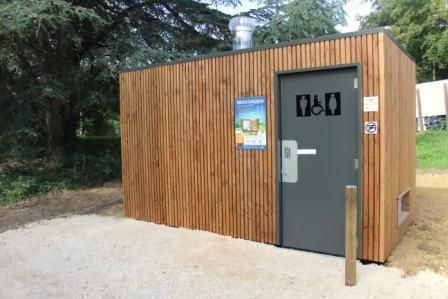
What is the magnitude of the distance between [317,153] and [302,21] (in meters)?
7.32

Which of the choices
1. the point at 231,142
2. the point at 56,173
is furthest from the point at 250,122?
the point at 56,173

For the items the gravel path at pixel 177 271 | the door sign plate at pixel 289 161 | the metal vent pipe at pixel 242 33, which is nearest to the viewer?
the gravel path at pixel 177 271

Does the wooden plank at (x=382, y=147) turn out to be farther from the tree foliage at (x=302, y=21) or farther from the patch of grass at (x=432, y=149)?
the patch of grass at (x=432, y=149)

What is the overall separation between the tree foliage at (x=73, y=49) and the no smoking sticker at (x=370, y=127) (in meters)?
7.01

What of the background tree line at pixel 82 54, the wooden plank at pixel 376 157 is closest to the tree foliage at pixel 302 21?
the background tree line at pixel 82 54

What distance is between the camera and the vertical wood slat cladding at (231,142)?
173 inches

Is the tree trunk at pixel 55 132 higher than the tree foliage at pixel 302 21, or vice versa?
the tree foliage at pixel 302 21

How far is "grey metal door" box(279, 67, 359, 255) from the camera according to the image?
4.61m

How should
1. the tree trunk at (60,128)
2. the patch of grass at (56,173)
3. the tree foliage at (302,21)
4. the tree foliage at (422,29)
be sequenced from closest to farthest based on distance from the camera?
the patch of grass at (56,173) → the tree foliage at (302,21) → the tree trunk at (60,128) → the tree foliage at (422,29)

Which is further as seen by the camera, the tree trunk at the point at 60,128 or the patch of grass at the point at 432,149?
the tree trunk at the point at 60,128

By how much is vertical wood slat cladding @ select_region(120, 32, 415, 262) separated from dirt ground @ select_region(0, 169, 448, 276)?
0.79 feet

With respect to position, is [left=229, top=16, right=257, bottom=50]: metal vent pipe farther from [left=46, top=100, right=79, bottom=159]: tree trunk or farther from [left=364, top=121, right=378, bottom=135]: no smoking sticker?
[left=46, top=100, right=79, bottom=159]: tree trunk

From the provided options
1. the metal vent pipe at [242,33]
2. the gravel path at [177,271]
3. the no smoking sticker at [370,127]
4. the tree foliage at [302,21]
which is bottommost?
the gravel path at [177,271]

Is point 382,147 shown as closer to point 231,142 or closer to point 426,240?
point 426,240
